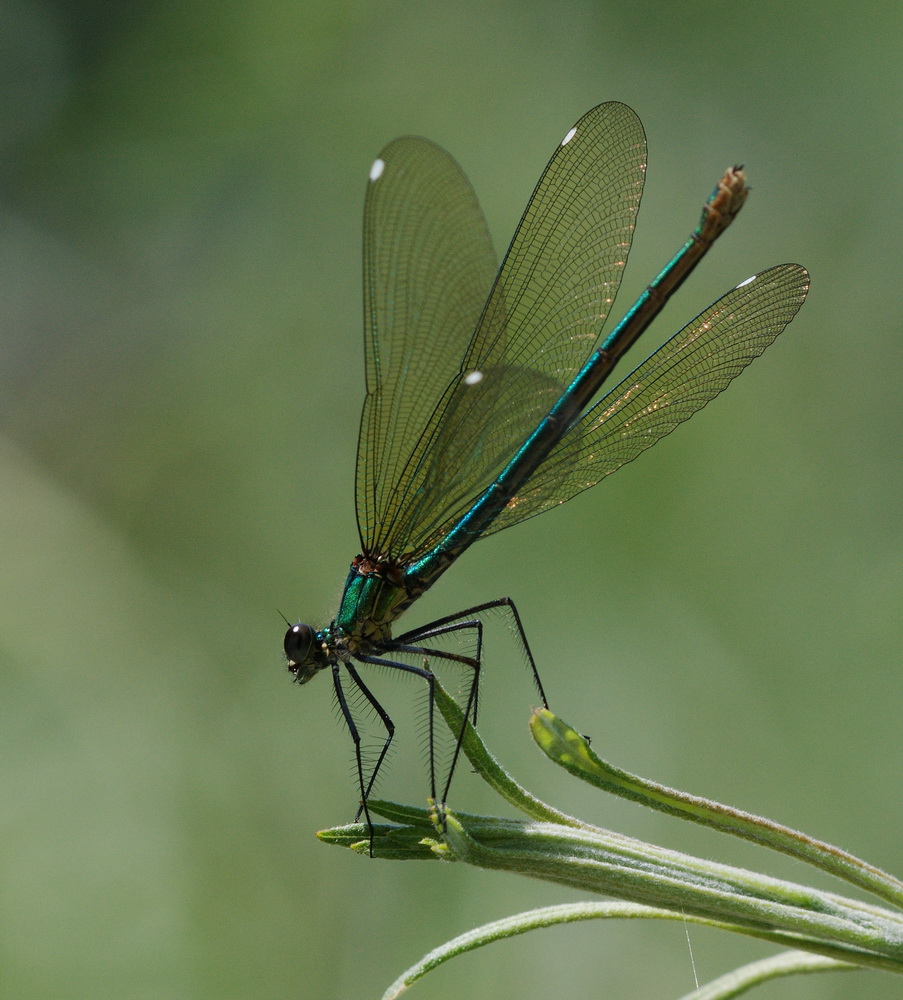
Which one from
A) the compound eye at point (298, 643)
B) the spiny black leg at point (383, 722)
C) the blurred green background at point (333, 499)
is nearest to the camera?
the spiny black leg at point (383, 722)

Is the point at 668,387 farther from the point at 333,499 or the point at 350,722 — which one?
the point at 333,499

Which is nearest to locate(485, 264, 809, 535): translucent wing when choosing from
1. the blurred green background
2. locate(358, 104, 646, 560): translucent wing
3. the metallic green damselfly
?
the metallic green damselfly

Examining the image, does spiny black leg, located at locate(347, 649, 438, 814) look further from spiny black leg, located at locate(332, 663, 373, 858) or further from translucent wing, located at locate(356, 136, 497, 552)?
translucent wing, located at locate(356, 136, 497, 552)

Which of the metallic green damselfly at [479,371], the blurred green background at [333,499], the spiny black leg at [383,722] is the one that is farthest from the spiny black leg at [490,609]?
the blurred green background at [333,499]

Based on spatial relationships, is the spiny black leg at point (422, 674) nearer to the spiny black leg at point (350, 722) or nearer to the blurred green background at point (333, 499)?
the spiny black leg at point (350, 722)

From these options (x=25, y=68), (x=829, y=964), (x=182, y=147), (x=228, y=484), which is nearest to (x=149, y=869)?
(x=228, y=484)

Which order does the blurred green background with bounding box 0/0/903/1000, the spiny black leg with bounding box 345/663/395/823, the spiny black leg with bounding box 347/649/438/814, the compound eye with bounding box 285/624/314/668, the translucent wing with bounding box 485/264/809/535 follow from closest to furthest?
the spiny black leg with bounding box 347/649/438/814
the spiny black leg with bounding box 345/663/395/823
the translucent wing with bounding box 485/264/809/535
the compound eye with bounding box 285/624/314/668
the blurred green background with bounding box 0/0/903/1000
